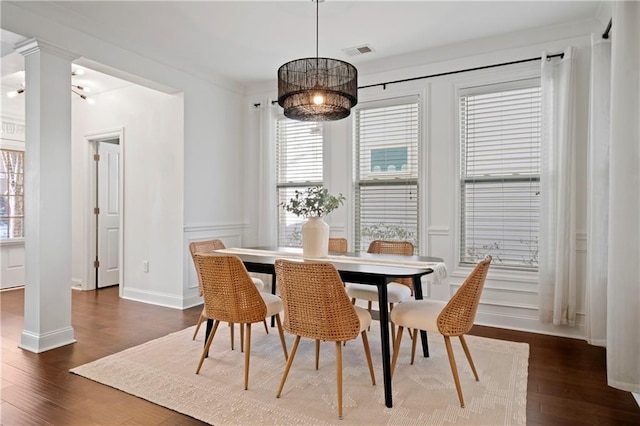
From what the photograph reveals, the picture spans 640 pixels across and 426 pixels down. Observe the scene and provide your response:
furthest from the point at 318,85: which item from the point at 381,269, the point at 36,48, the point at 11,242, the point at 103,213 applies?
the point at 11,242

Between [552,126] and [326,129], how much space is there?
7.75 feet

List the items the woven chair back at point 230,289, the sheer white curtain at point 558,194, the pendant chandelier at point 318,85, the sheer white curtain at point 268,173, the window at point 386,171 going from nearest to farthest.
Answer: the woven chair back at point 230,289 < the pendant chandelier at point 318,85 < the sheer white curtain at point 558,194 < the window at point 386,171 < the sheer white curtain at point 268,173

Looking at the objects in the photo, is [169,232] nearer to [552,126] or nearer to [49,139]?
[49,139]

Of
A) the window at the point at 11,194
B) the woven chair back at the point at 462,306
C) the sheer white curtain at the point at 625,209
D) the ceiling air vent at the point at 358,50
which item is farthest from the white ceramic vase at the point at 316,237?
the window at the point at 11,194

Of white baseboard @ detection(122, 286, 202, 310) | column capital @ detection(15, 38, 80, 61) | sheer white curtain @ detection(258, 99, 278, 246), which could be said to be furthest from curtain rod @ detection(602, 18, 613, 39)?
white baseboard @ detection(122, 286, 202, 310)

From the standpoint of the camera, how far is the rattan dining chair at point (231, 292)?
8.24 ft

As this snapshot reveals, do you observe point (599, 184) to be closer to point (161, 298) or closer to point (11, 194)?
point (161, 298)

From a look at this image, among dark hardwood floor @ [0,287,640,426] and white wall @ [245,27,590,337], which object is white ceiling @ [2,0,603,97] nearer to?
white wall @ [245,27,590,337]

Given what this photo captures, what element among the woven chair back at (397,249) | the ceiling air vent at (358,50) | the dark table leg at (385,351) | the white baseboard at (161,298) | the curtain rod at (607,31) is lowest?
the white baseboard at (161,298)

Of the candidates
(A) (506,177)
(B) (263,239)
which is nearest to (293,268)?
(A) (506,177)

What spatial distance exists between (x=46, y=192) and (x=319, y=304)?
2.50 meters

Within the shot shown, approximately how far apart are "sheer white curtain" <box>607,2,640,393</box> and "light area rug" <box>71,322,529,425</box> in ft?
1.99

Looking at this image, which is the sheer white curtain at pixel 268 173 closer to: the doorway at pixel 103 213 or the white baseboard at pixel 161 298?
the white baseboard at pixel 161 298

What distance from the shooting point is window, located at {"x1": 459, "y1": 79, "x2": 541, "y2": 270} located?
150 inches
